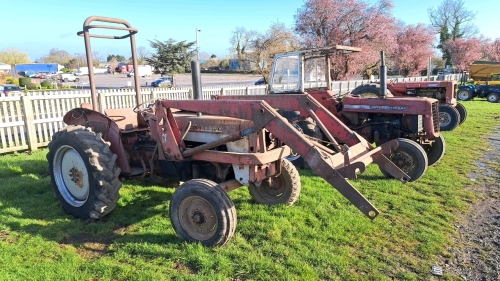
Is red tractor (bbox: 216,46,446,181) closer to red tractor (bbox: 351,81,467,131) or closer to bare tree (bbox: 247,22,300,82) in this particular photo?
red tractor (bbox: 351,81,467,131)

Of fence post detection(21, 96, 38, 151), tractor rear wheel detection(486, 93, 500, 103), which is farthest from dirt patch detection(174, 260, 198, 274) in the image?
tractor rear wheel detection(486, 93, 500, 103)

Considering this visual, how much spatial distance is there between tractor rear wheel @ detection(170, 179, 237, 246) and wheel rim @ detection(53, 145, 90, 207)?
1.34 metres

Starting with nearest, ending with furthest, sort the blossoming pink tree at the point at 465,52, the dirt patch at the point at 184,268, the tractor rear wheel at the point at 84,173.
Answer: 1. the dirt patch at the point at 184,268
2. the tractor rear wheel at the point at 84,173
3. the blossoming pink tree at the point at 465,52

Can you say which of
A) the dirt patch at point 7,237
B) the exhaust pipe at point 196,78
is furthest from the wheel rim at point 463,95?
the dirt patch at point 7,237

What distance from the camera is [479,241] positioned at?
12.5 ft

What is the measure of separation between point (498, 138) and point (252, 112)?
9150mm

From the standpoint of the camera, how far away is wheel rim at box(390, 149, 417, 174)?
5.81 meters

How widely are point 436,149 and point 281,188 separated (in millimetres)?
3715

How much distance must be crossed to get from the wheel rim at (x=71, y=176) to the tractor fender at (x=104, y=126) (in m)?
0.39

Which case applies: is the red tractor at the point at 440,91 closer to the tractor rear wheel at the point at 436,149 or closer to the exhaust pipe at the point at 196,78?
the tractor rear wheel at the point at 436,149

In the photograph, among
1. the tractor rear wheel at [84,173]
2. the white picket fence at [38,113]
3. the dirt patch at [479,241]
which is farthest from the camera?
the white picket fence at [38,113]

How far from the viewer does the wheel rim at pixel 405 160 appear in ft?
19.1

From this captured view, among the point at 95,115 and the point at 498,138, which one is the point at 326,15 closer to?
the point at 498,138

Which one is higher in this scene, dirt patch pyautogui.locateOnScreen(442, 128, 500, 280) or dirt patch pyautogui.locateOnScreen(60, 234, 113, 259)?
dirt patch pyautogui.locateOnScreen(60, 234, 113, 259)
